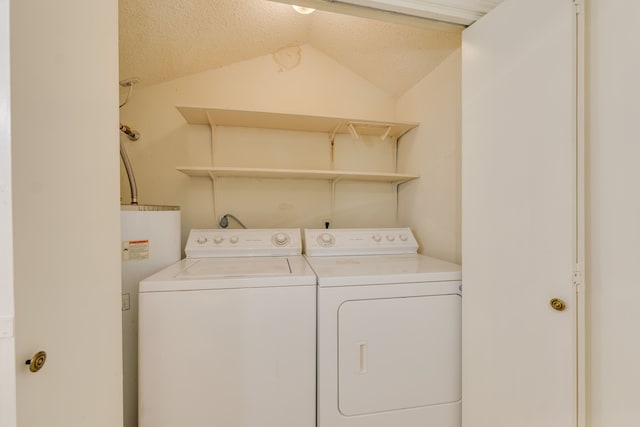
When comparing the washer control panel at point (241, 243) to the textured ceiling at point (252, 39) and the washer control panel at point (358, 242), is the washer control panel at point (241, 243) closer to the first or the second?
the washer control panel at point (358, 242)

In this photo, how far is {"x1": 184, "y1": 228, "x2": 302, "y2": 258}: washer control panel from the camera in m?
1.61

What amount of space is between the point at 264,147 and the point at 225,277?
4.06 feet

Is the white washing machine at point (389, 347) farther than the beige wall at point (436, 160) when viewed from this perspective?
No

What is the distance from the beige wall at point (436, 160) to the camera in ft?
4.95

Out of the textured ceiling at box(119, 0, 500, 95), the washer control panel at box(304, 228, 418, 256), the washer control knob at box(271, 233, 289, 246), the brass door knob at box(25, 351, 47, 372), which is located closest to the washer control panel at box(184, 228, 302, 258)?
the washer control knob at box(271, 233, 289, 246)

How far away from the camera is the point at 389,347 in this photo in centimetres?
111

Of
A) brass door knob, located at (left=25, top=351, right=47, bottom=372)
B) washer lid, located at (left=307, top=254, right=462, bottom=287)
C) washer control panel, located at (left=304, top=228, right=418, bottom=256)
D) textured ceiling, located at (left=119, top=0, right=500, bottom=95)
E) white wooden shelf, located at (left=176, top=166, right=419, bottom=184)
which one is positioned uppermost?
textured ceiling, located at (left=119, top=0, right=500, bottom=95)

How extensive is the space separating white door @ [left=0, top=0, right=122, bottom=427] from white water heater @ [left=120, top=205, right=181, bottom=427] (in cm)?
39

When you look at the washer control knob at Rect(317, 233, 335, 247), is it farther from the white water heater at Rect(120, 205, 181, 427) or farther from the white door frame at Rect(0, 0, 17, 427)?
the white door frame at Rect(0, 0, 17, 427)

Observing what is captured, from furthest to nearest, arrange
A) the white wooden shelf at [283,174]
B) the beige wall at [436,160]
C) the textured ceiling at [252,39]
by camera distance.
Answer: the white wooden shelf at [283,174] → the beige wall at [436,160] → the textured ceiling at [252,39]

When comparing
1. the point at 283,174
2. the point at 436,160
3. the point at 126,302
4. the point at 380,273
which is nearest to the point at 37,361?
the point at 126,302

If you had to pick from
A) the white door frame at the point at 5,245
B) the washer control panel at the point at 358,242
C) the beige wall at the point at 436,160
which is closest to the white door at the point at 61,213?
the white door frame at the point at 5,245
